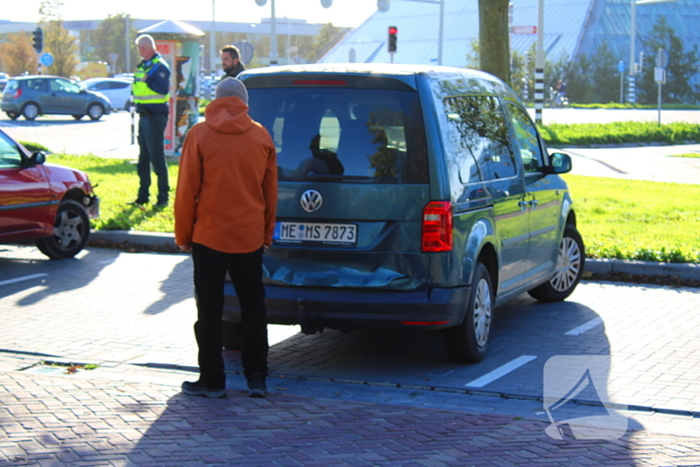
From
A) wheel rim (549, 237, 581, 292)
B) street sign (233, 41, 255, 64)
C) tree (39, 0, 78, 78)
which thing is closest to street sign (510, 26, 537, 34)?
street sign (233, 41, 255, 64)

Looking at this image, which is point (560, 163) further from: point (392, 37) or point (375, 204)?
point (392, 37)

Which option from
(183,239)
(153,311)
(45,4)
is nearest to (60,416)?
(183,239)

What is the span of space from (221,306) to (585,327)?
3.28 m

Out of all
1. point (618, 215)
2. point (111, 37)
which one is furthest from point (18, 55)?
point (618, 215)

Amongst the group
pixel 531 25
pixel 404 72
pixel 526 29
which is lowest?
pixel 404 72

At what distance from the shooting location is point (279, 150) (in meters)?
6.30

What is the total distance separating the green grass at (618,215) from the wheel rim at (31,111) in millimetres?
21174

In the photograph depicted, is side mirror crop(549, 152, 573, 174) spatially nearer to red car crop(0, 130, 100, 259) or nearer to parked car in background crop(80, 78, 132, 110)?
red car crop(0, 130, 100, 259)

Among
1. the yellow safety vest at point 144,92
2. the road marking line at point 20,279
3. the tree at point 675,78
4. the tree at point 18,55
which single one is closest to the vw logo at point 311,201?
the road marking line at point 20,279

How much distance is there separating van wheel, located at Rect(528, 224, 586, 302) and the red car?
4.96m

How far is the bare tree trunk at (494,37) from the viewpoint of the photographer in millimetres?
15602

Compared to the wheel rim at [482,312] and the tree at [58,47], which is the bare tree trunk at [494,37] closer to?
the wheel rim at [482,312]

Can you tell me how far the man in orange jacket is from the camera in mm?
5387

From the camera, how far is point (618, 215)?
13086 mm
